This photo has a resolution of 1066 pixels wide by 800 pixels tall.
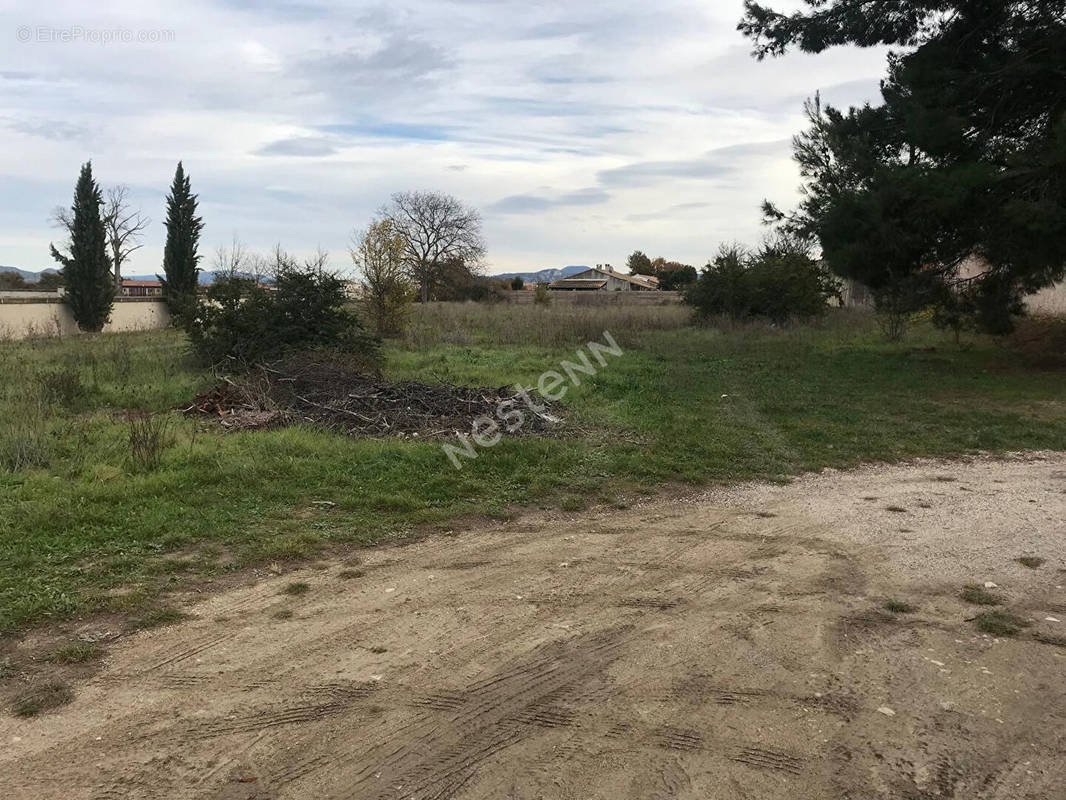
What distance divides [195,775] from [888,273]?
1549 cm

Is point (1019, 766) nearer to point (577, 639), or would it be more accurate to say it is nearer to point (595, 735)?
point (595, 735)

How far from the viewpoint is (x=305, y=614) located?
13.4 feet

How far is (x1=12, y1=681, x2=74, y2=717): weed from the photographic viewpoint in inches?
122

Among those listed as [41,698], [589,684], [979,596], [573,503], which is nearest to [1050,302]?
[573,503]

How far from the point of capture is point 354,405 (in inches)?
386

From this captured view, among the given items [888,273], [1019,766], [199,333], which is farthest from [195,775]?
[888,273]

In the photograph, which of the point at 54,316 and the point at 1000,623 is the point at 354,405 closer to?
the point at 1000,623

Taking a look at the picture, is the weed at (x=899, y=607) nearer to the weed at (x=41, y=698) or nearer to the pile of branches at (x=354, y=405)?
the weed at (x=41, y=698)

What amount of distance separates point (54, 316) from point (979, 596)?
38.0 metres

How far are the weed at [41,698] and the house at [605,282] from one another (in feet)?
226

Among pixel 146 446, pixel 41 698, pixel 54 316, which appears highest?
pixel 54 316

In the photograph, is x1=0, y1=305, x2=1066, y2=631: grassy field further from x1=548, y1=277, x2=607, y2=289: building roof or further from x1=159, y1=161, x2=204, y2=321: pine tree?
x1=548, y1=277, x2=607, y2=289: building roof

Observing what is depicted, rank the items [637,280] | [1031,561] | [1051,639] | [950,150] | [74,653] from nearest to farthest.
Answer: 1. [74,653]
2. [1051,639]
3. [1031,561]
4. [950,150]
5. [637,280]

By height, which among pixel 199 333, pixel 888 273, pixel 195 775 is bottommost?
pixel 195 775
